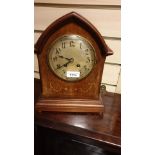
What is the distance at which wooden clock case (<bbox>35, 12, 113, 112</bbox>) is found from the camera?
80cm

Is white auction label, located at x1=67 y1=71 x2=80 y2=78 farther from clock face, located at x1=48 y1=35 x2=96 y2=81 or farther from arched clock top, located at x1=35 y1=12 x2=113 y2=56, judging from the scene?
arched clock top, located at x1=35 y1=12 x2=113 y2=56

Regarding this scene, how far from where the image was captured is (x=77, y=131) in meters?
0.75

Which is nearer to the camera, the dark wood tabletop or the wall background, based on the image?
the dark wood tabletop

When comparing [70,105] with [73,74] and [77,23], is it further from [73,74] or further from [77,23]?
[77,23]

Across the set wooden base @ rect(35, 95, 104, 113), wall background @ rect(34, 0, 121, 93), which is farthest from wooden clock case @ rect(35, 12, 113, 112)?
wall background @ rect(34, 0, 121, 93)

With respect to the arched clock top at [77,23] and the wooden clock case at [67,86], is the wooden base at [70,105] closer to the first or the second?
the wooden clock case at [67,86]

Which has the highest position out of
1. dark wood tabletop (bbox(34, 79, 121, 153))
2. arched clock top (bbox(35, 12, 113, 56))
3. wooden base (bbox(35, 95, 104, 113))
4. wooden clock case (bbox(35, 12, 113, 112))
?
arched clock top (bbox(35, 12, 113, 56))

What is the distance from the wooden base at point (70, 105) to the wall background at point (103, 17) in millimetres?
261

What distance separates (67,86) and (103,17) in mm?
374

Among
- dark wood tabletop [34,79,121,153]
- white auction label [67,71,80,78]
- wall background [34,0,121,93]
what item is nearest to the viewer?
dark wood tabletop [34,79,121,153]

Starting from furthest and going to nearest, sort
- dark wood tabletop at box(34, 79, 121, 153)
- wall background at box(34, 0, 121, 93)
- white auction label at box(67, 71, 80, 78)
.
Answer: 1. wall background at box(34, 0, 121, 93)
2. white auction label at box(67, 71, 80, 78)
3. dark wood tabletop at box(34, 79, 121, 153)
